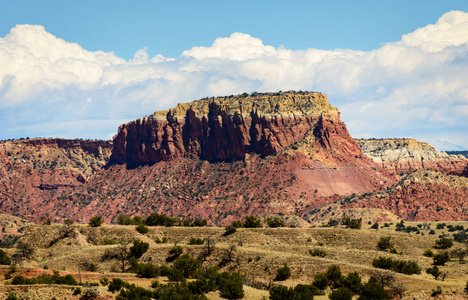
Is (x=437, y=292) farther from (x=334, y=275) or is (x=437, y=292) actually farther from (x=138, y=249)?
(x=138, y=249)

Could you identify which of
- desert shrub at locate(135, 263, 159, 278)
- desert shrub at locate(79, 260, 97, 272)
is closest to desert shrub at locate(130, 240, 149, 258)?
desert shrub at locate(79, 260, 97, 272)

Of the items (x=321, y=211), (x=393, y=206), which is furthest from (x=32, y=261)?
(x=393, y=206)

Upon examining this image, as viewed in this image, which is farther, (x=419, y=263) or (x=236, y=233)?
(x=236, y=233)

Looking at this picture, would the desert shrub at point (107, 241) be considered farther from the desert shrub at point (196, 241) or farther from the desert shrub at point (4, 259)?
the desert shrub at point (4, 259)

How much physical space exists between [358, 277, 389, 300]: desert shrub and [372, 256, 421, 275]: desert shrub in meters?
12.7

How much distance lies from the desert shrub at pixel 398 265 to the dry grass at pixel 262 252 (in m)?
1.19

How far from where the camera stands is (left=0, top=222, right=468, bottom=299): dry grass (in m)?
63.5

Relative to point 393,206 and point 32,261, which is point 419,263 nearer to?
point 32,261

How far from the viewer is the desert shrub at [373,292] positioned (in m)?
55.7

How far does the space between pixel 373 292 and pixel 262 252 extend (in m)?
23.6

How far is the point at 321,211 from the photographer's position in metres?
154

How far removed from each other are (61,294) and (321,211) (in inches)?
4319

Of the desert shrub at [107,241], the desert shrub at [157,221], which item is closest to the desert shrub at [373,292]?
the desert shrub at [107,241]

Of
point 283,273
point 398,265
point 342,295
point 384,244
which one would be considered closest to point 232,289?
point 342,295
